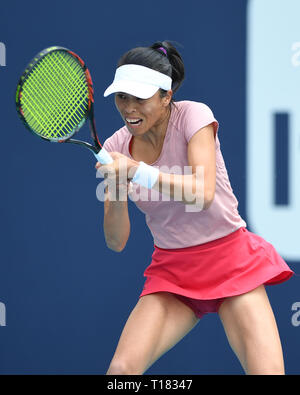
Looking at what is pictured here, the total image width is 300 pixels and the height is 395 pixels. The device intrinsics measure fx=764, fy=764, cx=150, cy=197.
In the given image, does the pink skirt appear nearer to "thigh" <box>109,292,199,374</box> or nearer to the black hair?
"thigh" <box>109,292,199,374</box>

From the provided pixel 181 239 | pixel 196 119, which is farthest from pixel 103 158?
pixel 181 239

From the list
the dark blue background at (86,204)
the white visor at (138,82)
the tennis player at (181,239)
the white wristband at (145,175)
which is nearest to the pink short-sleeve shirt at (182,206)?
the tennis player at (181,239)

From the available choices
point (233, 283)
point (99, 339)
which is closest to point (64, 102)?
point (233, 283)

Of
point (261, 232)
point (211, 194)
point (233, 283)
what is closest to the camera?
point (211, 194)

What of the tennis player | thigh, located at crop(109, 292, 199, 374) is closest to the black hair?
the tennis player

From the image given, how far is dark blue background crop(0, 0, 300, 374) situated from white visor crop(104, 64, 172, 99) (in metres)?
1.07

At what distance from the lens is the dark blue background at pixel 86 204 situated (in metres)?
3.16

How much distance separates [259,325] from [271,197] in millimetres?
1128

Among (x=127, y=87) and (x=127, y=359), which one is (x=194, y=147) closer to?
(x=127, y=87)

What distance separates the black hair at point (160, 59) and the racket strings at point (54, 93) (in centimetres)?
17

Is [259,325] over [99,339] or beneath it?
over

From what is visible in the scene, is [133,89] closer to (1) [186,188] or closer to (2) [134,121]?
(2) [134,121]

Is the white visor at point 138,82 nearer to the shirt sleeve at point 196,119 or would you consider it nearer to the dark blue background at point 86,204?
the shirt sleeve at point 196,119

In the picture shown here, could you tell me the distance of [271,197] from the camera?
3.16 m
